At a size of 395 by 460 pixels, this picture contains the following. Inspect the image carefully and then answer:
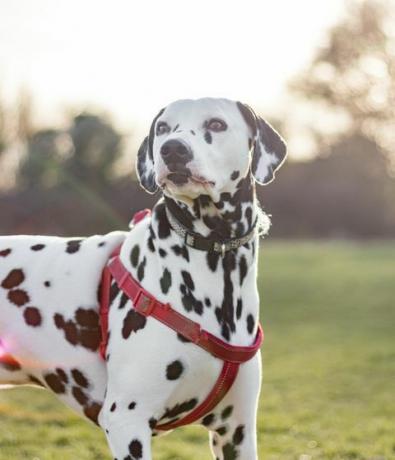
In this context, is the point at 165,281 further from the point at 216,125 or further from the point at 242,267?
the point at 216,125

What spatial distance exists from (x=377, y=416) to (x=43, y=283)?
5.11 m

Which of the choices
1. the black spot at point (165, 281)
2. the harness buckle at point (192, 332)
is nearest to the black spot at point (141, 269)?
the black spot at point (165, 281)

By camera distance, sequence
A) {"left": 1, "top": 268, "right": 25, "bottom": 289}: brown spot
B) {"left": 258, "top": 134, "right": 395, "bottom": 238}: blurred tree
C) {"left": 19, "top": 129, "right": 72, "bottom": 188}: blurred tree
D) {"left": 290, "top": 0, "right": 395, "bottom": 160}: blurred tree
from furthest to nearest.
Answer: {"left": 258, "top": 134, "right": 395, "bottom": 238}: blurred tree, {"left": 19, "top": 129, "right": 72, "bottom": 188}: blurred tree, {"left": 290, "top": 0, "right": 395, "bottom": 160}: blurred tree, {"left": 1, "top": 268, "right": 25, "bottom": 289}: brown spot

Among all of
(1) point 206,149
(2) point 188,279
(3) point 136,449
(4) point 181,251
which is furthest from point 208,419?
(1) point 206,149

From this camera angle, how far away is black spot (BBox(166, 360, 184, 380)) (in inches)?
132

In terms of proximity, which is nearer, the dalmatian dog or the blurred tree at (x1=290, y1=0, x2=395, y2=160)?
the dalmatian dog

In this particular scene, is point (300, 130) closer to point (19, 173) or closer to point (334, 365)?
point (19, 173)

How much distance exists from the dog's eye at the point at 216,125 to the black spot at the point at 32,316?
47.0 inches

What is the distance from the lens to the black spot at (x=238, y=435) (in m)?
3.72

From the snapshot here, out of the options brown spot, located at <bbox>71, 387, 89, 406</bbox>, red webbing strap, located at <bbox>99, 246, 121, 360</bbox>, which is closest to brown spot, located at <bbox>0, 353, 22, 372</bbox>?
brown spot, located at <bbox>71, 387, 89, 406</bbox>

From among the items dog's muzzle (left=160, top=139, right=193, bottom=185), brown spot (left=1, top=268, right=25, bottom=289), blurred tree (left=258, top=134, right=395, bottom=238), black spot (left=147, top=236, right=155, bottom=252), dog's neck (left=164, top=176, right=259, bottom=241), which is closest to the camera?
dog's muzzle (left=160, top=139, right=193, bottom=185)

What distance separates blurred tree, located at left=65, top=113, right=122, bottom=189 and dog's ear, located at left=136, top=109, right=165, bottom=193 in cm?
3157

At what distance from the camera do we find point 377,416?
313 inches

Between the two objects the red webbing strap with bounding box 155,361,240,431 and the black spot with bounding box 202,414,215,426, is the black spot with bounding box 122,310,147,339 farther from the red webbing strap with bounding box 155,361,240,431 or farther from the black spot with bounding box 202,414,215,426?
the black spot with bounding box 202,414,215,426
